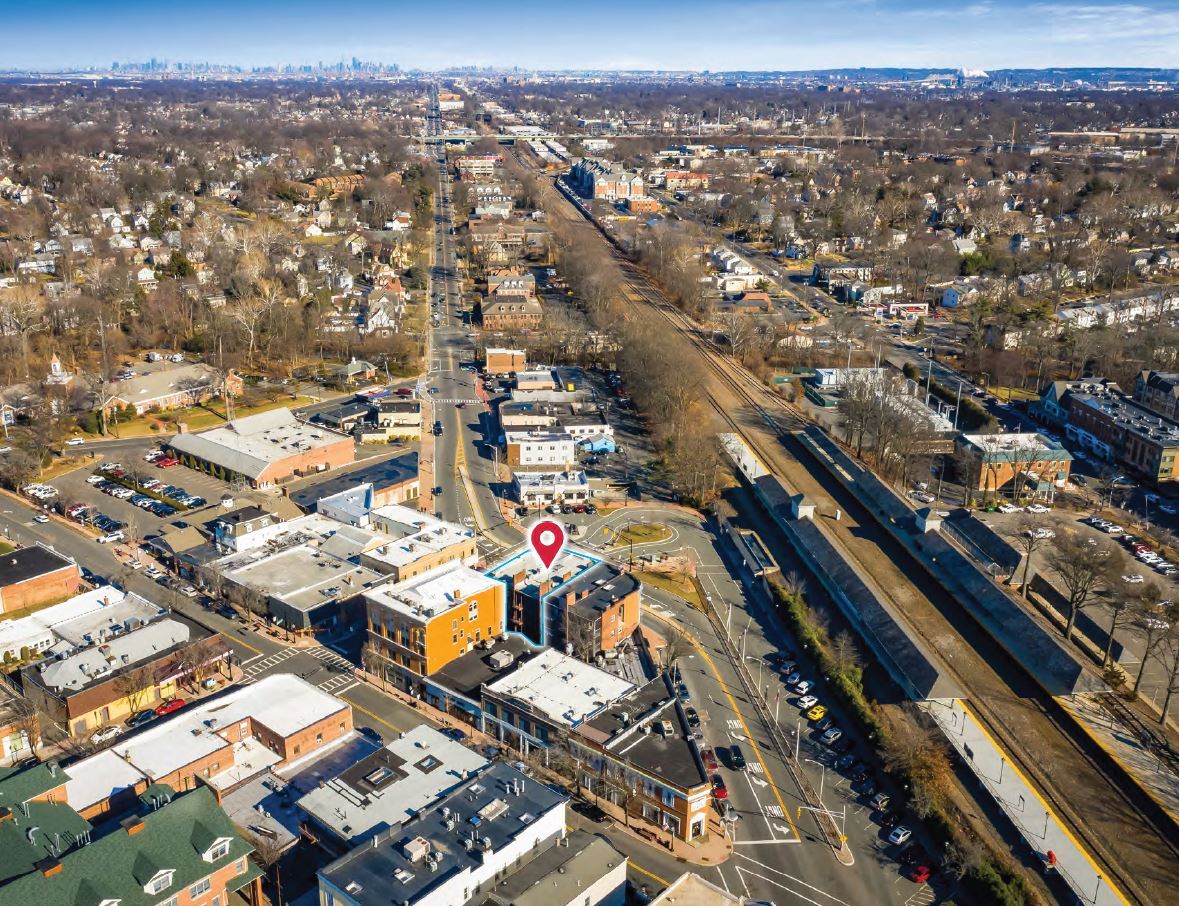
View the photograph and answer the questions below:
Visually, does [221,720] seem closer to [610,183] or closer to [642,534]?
[642,534]

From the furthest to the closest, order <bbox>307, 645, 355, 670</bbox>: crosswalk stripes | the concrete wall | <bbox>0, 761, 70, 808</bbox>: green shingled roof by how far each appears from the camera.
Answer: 1. <bbox>307, 645, 355, 670</bbox>: crosswalk stripes
2. the concrete wall
3. <bbox>0, 761, 70, 808</bbox>: green shingled roof

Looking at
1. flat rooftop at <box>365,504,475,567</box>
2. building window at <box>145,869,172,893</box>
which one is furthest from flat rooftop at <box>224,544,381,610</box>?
building window at <box>145,869,172,893</box>

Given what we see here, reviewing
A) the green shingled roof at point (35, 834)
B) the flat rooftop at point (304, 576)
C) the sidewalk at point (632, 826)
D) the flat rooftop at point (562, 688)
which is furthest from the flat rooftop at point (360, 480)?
the green shingled roof at point (35, 834)

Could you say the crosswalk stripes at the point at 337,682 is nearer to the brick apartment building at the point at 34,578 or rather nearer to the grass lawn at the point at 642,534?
the brick apartment building at the point at 34,578

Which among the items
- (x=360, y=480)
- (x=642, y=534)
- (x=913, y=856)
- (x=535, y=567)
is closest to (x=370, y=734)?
(x=535, y=567)

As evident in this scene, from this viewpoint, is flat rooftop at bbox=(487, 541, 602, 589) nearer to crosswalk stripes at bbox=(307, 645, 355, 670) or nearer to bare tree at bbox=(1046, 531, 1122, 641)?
crosswalk stripes at bbox=(307, 645, 355, 670)
